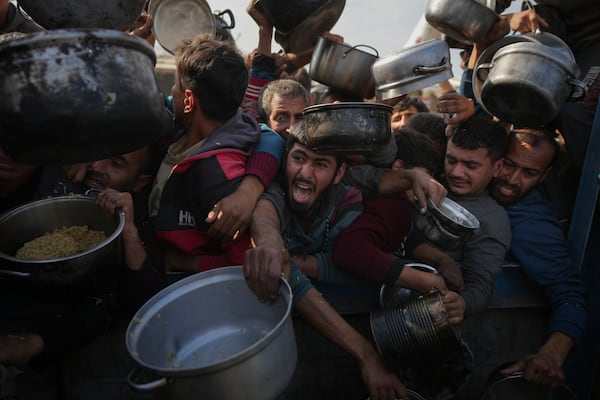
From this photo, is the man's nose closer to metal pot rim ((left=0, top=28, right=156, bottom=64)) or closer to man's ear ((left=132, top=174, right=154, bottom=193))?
man's ear ((left=132, top=174, right=154, bottom=193))

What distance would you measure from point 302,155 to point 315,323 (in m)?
0.94

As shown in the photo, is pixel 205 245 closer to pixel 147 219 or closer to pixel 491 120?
pixel 147 219

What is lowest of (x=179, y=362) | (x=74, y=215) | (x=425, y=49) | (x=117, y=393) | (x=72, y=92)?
(x=117, y=393)

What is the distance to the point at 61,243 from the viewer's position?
2051 millimetres

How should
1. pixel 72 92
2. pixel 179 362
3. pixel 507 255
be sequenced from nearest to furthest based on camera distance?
pixel 72 92
pixel 179 362
pixel 507 255

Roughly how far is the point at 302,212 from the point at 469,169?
1.17 meters

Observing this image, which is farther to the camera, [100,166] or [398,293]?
[100,166]

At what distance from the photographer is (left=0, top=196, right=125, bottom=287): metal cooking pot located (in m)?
1.84

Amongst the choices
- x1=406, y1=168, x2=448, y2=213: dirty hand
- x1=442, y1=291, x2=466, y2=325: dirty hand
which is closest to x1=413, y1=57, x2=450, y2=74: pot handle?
x1=406, y1=168, x2=448, y2=213: dirty hand

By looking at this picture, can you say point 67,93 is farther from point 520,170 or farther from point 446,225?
point 520,170

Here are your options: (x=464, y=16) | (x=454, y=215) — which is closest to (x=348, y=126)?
(x=454, y=215)

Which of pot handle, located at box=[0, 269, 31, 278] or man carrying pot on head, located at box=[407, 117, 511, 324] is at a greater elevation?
pot handle, located at box=[0, 269, 31, 278]

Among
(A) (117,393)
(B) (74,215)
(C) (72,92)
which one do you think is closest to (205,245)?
Result: (B) (74,215)

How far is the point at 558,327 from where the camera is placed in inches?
104
